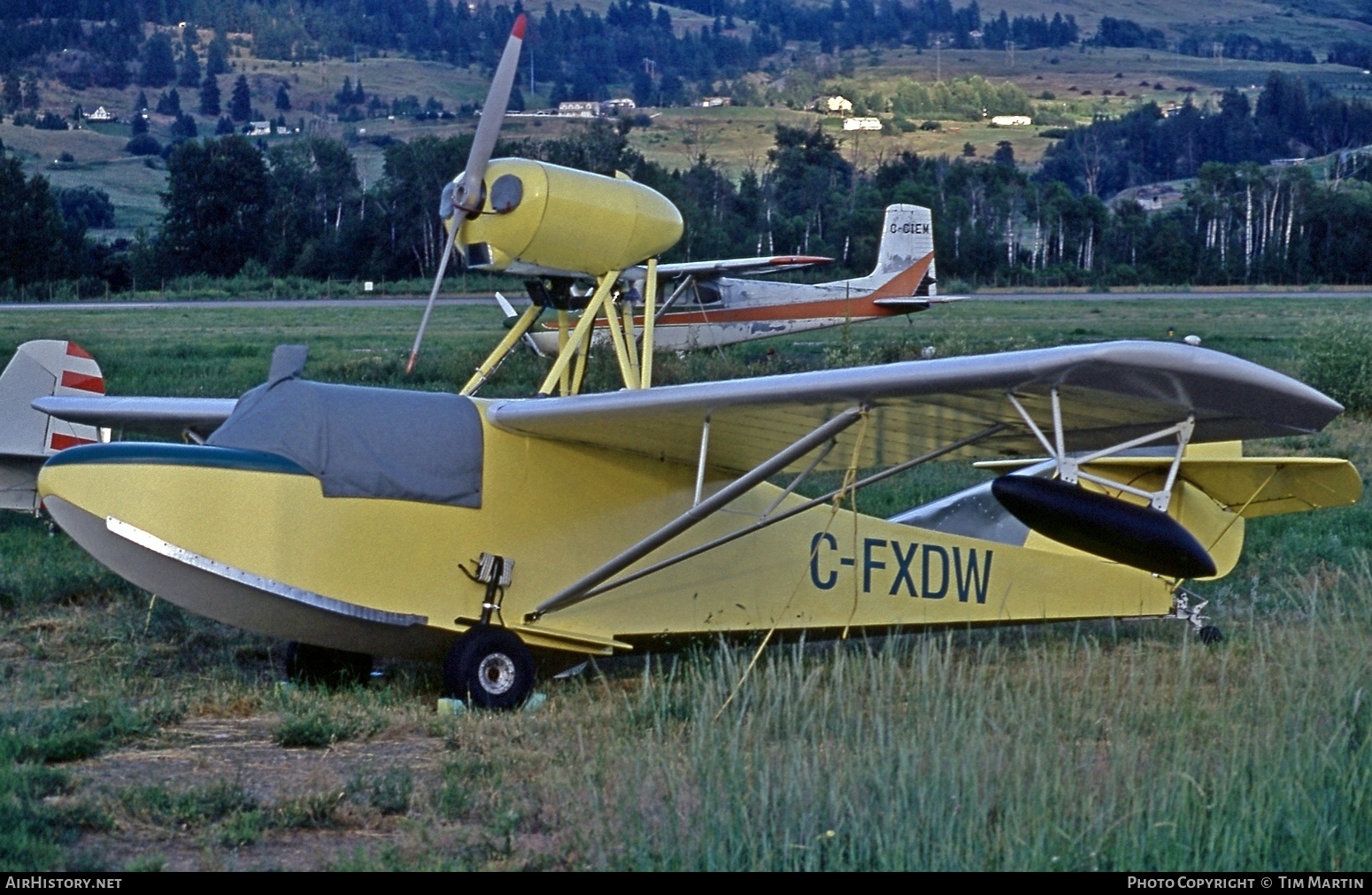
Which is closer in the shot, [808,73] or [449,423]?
[449,423]

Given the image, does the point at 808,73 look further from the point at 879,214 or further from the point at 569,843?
the point at 569,843

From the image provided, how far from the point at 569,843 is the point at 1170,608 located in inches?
237

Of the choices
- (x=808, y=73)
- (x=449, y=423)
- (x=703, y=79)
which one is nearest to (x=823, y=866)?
(x=449, y=423)

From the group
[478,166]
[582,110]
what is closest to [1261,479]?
[478,166]

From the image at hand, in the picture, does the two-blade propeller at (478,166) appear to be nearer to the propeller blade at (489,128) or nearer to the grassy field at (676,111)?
the propeller blade at (489,128)

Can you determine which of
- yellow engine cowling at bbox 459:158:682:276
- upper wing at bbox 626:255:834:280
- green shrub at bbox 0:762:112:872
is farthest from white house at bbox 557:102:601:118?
green shrub at bbox 0:762:112:872

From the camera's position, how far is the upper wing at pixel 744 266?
89.2 ft

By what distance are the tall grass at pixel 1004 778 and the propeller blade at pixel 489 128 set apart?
3913 millimetres

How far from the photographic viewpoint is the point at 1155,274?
7331 cm

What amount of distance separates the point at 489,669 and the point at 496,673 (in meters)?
0.05

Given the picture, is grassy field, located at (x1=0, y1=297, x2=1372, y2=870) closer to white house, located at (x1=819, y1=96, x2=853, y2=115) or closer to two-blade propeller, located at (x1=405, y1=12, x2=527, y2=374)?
two-blade propeller, located at (x1=405, y1=12, x2=527, y2=374)

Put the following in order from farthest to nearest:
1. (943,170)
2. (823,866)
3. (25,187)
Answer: (943,170) → (25,187) → (823,866)

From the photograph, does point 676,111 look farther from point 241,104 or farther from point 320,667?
point 320,667

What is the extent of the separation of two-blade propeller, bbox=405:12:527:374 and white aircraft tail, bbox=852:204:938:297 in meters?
26.7
